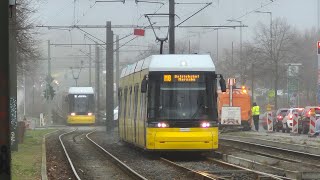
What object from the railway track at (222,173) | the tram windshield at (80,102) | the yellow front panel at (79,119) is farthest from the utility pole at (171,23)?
the yellow front panel at (79,119)

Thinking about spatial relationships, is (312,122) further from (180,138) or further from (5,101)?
(5,101)

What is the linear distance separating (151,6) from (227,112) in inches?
291

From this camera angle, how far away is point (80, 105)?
55.3 metres

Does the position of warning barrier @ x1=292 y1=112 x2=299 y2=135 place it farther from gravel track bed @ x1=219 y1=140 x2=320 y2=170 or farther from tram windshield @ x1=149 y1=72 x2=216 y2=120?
tram windshield @ x1=149 y1=72 x2=216 y2=120

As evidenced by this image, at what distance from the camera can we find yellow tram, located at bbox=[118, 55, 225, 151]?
1705 cm

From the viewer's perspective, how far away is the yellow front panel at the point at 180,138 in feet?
55.8

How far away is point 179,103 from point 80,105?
38.8 meters

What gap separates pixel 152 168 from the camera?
1608cm

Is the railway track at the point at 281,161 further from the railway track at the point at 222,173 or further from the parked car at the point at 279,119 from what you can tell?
the parked car at the point at 279,119

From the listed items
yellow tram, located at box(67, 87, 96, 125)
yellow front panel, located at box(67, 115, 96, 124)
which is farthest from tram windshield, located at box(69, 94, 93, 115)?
yellow front panel, located at box(67, 115, 96, 124)

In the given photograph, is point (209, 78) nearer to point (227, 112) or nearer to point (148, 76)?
point (148, 76)

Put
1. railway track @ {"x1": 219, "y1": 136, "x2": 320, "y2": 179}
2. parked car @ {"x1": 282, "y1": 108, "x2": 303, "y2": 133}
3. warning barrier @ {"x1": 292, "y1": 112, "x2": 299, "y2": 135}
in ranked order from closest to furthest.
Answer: railway track @ {"x1": 219, "y1": 136, "x2": 320, "y2": 179}, warning barrier @ {"x1": 292, "y1": 112, "x2": 299, "y2": 135}, parked car @ {"x1": 282, "y1": 108, "x2": 303, "y2": 133}

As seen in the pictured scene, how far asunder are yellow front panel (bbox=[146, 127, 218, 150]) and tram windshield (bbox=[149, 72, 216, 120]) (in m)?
0.37

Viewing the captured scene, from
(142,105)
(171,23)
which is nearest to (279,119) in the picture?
(171,23)
